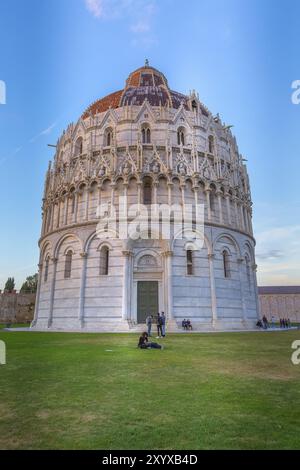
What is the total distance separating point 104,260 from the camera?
2781 centimetres

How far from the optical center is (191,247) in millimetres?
27781

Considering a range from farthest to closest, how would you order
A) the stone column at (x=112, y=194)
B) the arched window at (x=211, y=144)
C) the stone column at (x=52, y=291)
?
the arched window at (x=211, y=144) < the stone column at (x=52, y=291) < the stone column at (x=112, y=194)

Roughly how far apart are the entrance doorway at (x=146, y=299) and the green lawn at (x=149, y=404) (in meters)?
17.1

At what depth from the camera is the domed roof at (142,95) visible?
1363 inches

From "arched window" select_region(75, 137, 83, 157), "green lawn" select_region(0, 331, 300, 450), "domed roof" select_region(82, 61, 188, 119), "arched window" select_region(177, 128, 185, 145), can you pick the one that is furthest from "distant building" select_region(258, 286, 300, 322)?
"green lawn" select_region(0, 331, 300, 450)

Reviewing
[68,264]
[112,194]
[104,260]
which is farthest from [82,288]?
[112,194]

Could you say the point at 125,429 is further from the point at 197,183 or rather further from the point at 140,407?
the point at 197,183

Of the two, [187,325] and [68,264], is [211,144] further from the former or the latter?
[68,264]

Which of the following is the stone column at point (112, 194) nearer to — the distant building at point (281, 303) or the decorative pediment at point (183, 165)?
the decorative pediment at point (183, 165)

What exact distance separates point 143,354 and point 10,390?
19.0 ft

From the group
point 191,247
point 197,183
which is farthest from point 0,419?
point 197,183

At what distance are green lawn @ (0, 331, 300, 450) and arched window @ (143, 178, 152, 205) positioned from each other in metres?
20.6

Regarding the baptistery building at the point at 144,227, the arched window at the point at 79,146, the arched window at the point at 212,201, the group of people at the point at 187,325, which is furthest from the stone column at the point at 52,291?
the arched window at the point at 212,201

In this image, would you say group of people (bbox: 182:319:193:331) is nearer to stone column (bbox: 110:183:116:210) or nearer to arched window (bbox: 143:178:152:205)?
arched window (bbox: 143:178:152:205)
